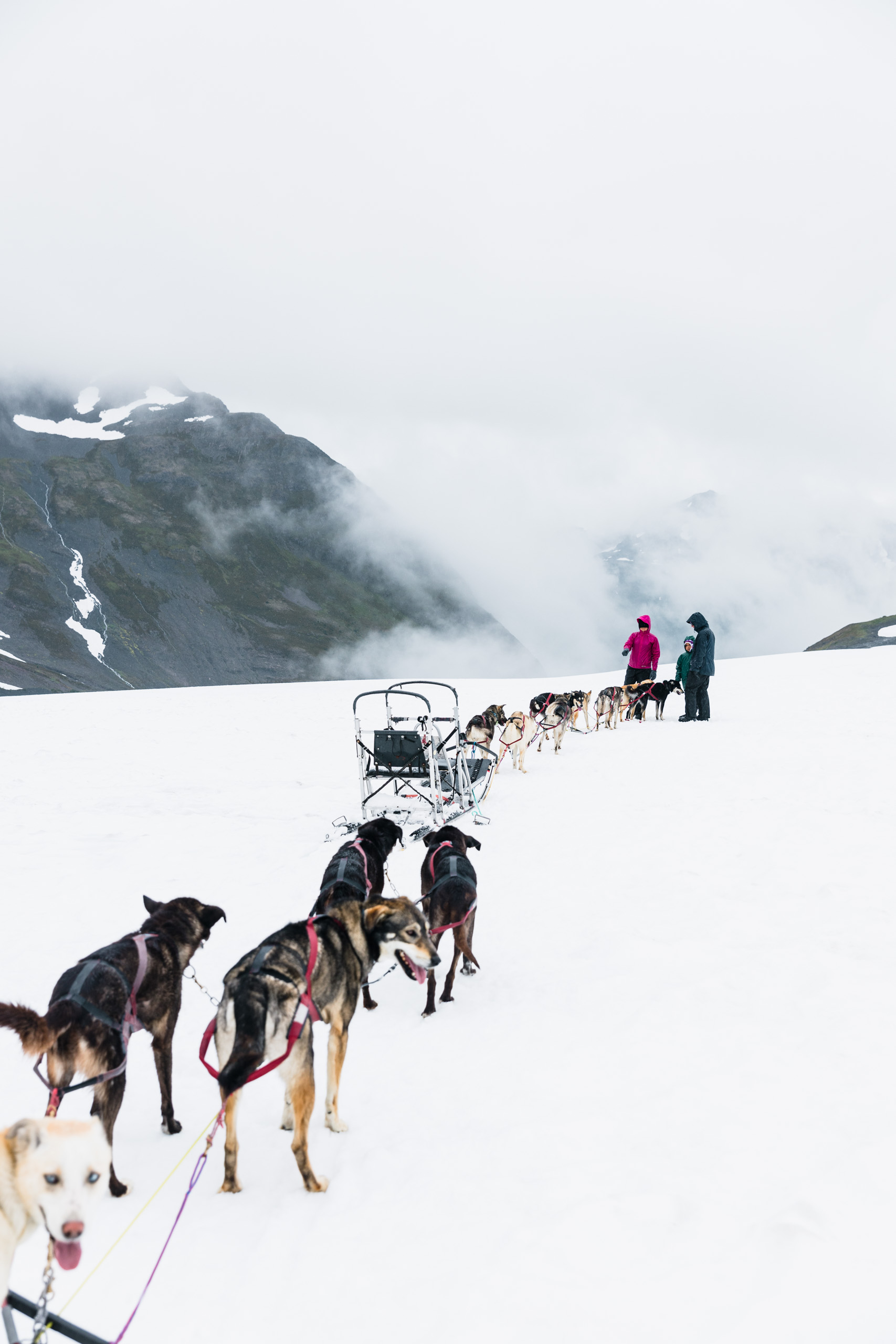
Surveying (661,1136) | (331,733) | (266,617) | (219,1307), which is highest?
(266,617)

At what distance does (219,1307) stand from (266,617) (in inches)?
7387

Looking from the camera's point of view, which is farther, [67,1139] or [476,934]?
[476,934]

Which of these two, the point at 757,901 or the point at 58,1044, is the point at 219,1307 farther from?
the point at 757,901

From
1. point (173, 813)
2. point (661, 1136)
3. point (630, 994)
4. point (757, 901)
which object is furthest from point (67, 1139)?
point (173, 813)

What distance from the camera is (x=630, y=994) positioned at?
4.88m

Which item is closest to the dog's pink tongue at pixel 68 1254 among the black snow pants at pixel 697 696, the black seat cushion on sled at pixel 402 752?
the black seat cushion on sled at pixel 402 752

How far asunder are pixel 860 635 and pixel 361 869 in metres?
115

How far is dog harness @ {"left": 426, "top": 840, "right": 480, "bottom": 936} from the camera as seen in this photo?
5.06 meters

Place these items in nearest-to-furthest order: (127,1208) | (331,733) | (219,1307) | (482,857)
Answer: (219,1307) < (127,1208) < (482,857) < (331,733)

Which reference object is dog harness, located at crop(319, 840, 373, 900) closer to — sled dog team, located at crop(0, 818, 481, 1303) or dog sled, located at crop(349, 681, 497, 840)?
sled dog team, located at crop(0, 818, 481, 1303)

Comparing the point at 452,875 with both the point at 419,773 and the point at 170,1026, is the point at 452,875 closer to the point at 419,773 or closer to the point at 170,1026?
the point at 170,1026

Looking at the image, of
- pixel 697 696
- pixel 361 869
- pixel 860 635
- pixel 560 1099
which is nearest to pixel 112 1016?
pixel 361 869

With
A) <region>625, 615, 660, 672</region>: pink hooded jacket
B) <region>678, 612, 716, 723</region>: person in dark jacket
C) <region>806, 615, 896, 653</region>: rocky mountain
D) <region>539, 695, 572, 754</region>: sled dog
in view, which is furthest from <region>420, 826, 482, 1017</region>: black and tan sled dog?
<region>806, 615, 896, 653</region>: rocky mountain

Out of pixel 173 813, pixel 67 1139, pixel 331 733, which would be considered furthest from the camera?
pixel 331 733
